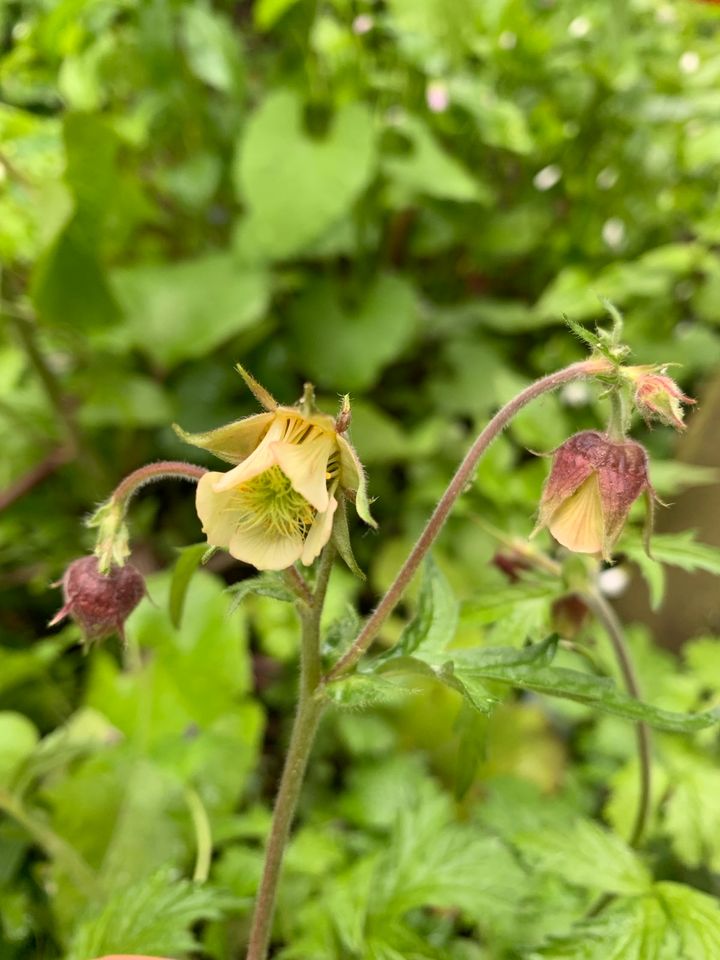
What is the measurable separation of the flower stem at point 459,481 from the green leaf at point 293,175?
2.60 feet

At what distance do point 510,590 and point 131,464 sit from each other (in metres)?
0.87

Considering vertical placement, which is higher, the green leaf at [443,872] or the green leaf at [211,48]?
the green leaf at [211,48]

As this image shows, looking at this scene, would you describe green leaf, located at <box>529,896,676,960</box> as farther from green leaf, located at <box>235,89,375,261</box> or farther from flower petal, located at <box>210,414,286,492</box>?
green leaf, located at <box>235,89,375,261</box>

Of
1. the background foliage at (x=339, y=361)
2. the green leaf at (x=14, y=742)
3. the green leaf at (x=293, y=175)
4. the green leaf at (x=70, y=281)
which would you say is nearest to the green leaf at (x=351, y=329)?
the background foliage at (x=339, y=361)

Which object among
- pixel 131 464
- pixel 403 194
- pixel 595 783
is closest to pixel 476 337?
pixel 403 194

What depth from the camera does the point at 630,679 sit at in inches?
25.1

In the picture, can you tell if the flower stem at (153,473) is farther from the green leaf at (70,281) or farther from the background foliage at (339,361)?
the green leaf at (70,281)

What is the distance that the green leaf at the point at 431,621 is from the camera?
1.70 feet

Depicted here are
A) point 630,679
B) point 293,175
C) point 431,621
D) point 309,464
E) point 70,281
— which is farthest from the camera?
point 293,175

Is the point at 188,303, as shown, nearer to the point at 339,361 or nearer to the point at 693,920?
the point at 339,361

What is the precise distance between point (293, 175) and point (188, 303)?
9.6 inches

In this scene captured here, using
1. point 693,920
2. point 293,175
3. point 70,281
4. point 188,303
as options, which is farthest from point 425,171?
point 693,920

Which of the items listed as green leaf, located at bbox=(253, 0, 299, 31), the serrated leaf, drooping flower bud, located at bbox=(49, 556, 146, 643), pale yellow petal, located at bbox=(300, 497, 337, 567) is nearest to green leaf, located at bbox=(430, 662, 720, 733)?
the serrated leaf

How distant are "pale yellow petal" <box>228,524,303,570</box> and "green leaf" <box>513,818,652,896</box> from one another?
0.34m
